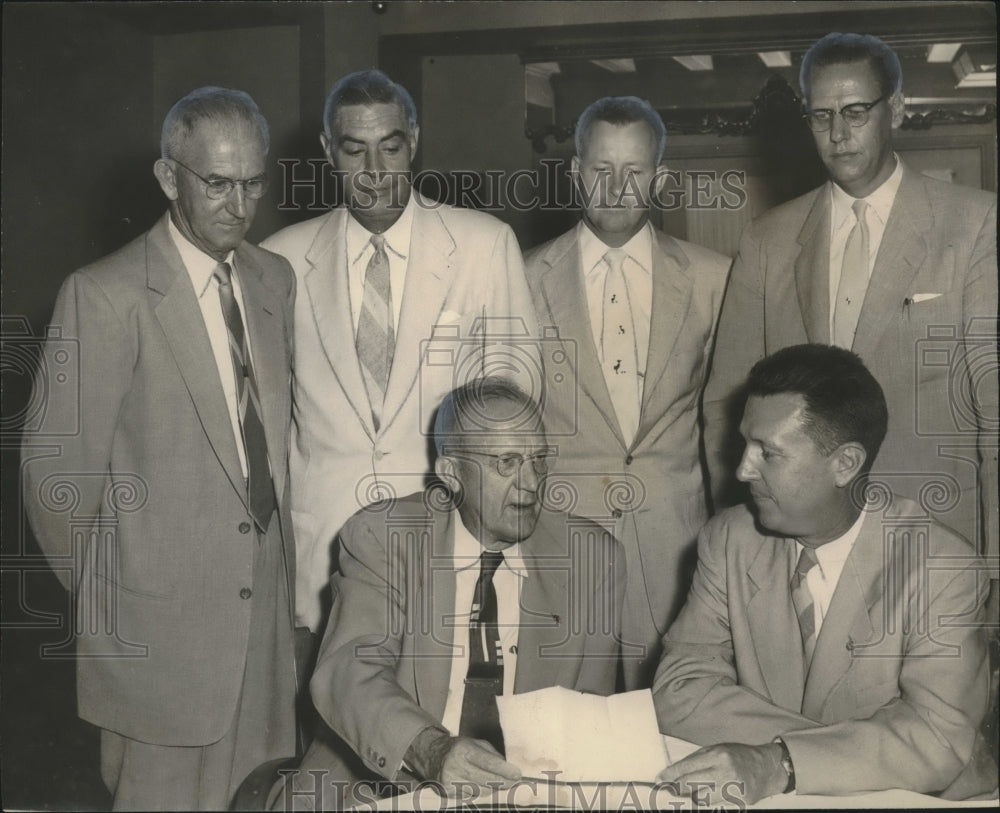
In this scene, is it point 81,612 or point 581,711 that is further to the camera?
point 81,612

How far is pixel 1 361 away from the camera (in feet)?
10.9

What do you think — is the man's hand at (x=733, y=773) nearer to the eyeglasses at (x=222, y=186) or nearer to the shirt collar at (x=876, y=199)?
the shirt collar at (x=876, y=199)

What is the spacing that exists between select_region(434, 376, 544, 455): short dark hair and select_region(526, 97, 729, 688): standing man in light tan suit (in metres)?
0.14

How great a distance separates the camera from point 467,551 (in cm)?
301

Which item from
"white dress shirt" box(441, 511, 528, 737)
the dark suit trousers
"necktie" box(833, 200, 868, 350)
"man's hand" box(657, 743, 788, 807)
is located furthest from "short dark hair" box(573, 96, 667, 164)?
"man's hand" box(657, 743, 788, 807)

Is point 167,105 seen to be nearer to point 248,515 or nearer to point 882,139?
point 248,515

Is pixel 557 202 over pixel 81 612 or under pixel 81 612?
over

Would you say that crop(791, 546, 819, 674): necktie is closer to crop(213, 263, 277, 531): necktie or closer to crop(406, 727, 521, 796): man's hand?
crop(406, 727, 521, 796): man's hand

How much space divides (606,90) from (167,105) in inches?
48.6

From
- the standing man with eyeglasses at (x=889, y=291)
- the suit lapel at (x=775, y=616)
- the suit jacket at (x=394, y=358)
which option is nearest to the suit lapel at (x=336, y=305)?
the suit jacket at (x=394, y=358)

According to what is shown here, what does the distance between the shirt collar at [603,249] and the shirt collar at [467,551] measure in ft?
2.61

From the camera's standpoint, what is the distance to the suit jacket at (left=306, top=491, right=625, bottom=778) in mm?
2922

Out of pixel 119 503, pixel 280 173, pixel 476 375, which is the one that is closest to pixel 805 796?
pixel 476 375

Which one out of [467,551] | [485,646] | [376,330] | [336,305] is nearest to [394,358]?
[376,330]
